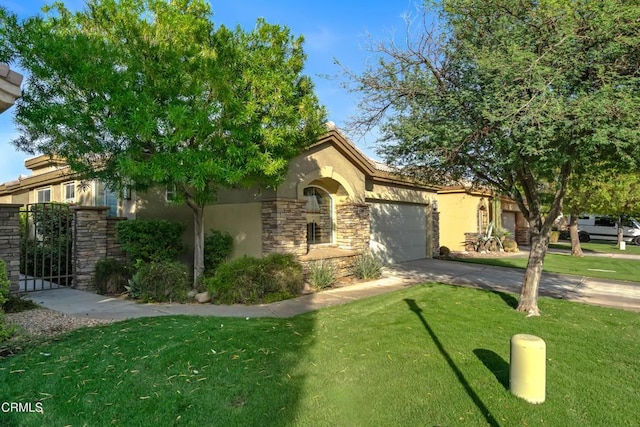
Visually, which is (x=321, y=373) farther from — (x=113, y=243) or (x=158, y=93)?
(x=113, y=243)

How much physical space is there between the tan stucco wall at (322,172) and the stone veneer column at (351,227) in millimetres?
365

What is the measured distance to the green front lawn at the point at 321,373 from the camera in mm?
3598

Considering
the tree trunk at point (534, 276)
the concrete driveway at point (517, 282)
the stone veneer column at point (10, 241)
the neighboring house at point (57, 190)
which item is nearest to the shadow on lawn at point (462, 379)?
the tree trunk at point (534, 276)

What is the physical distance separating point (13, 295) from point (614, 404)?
33.7ft

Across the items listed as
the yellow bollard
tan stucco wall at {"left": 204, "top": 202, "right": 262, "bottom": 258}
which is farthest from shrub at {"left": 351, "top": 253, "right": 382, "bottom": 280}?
the yellow bollard

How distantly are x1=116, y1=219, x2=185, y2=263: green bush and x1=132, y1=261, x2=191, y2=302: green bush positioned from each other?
1.32 meters

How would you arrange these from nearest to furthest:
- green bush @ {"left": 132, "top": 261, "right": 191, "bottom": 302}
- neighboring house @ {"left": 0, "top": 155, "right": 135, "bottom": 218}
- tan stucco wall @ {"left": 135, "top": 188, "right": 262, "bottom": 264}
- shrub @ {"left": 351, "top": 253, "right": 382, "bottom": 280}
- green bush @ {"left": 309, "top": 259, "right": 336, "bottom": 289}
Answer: green bush @ {"left": 132, "top": 261, "right": 191, "bottom": 302} < green bush @ {"left": 309, "top": 259, "right": 336, "bottom": 289} < tan stucco wall @ {"left": 135, "top": 188, "right": 262, "bottom": 264} < shrub @ {"left": 351, "top": 253, "right": 382, "bottom": 280} < neighboring house @ {"left": 0, "top": 155, "right": 135, "bottom": 218}

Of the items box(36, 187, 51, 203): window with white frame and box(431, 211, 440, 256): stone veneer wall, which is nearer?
box(36, 187, 51, 203): window with white frame

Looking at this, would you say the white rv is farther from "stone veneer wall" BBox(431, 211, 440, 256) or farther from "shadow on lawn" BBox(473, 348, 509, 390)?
"shadow on lawn" BBox(473, 348, 509, 390)

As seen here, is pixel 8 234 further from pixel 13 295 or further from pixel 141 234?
pixel 141 234

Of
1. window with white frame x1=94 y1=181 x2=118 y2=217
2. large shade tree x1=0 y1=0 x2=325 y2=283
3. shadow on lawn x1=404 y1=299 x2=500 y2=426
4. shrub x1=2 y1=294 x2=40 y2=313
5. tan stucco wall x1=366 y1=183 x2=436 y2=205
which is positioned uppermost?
large shade tree x1=0 y1=0 x2=325 y2=283

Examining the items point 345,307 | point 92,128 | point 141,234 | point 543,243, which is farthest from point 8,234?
point 543,243

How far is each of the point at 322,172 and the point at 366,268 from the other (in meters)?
3.35

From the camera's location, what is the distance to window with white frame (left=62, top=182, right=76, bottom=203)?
1420 centimetres
